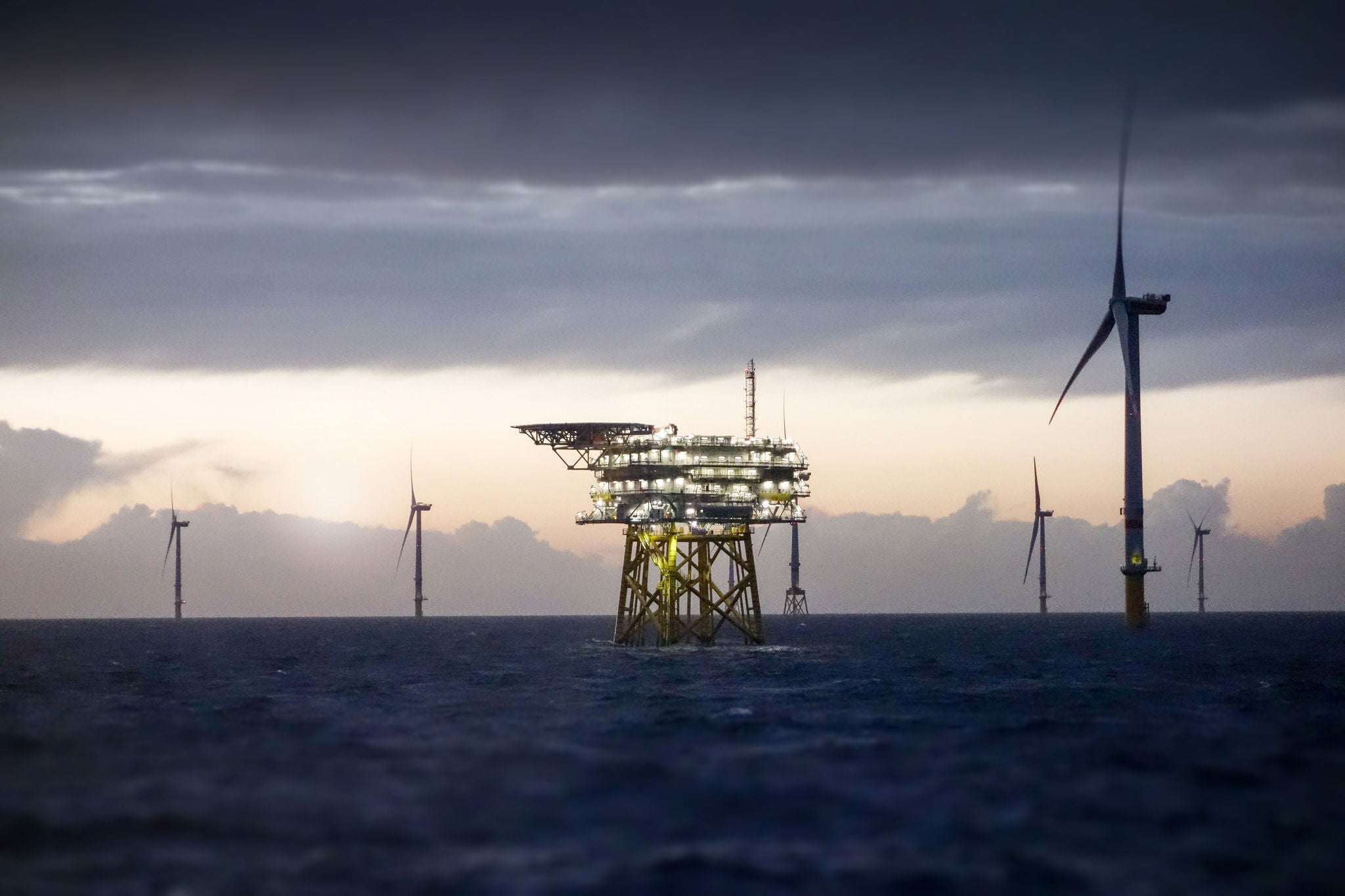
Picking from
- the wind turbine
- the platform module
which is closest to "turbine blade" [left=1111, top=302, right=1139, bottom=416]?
the wind turbine

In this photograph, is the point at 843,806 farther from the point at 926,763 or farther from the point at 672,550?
the point at 672,550

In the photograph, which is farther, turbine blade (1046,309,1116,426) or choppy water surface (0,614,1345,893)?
turbine blade (1046,309,1116,426)

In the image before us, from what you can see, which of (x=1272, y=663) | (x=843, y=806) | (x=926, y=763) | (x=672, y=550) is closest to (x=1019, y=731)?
(x=926, y=763)

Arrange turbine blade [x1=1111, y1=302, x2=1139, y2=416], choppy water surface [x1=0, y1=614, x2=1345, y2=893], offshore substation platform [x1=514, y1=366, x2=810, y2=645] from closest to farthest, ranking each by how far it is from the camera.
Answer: choppy water surface [x1=0, y1=614, x2=1345, y2=893] → offshore substation platform [x1=514, y1=366, x2=810, y2=645] → turbine blade [x1=1111, y1=302, x2=1139, y2=416]

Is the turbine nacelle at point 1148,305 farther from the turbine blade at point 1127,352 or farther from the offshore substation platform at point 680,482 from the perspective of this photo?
the offshore substation platform at point 680,482

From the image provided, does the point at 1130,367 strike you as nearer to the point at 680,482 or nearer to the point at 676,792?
the point at 680,482

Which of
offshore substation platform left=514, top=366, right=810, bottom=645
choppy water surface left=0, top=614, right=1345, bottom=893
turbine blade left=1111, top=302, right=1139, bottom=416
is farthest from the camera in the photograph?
turbine blade left=1111, top=302, right=1139, bottom=416

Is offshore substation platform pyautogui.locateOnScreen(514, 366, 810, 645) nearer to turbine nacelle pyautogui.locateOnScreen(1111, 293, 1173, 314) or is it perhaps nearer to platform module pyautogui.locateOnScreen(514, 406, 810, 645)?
platform module pyautogui.locateOnScreen(514, 406, 810, 645)
